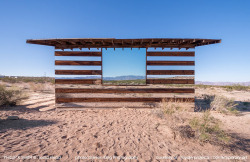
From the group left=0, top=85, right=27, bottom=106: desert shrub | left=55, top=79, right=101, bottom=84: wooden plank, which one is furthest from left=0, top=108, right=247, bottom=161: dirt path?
left=0, top=85, right=27, bottom=106: desert shrub

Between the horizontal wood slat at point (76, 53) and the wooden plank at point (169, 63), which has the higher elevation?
the horizontal wood slat at point (76, 53)

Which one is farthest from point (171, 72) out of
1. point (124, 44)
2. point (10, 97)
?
point (10, 97)

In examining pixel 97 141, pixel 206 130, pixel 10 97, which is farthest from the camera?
pixel 10 97

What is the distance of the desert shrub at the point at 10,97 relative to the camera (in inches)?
228

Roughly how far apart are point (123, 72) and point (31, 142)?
4.83 metres

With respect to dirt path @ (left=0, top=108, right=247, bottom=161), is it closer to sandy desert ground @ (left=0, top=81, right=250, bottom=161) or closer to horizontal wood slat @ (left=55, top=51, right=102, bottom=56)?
sandy desert ground @ (left=0, top=81, right=250, bottom=161)

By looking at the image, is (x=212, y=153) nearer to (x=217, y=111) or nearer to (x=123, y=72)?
(x=217, y=111)

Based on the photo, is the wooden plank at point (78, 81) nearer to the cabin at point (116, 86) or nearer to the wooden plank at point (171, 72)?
the cabin at point (116, 86)

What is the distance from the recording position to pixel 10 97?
6098mm

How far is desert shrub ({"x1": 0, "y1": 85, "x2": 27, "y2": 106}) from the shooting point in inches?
228

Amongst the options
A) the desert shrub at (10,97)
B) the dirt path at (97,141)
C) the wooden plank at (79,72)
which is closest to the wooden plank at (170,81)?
the dirt path at (97,141)

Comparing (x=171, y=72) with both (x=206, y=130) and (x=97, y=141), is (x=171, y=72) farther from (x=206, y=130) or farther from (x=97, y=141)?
(x=97, y=141)

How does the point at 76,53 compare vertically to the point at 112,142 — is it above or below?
above

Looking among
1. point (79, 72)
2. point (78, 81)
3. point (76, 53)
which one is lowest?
point (78, 81)
